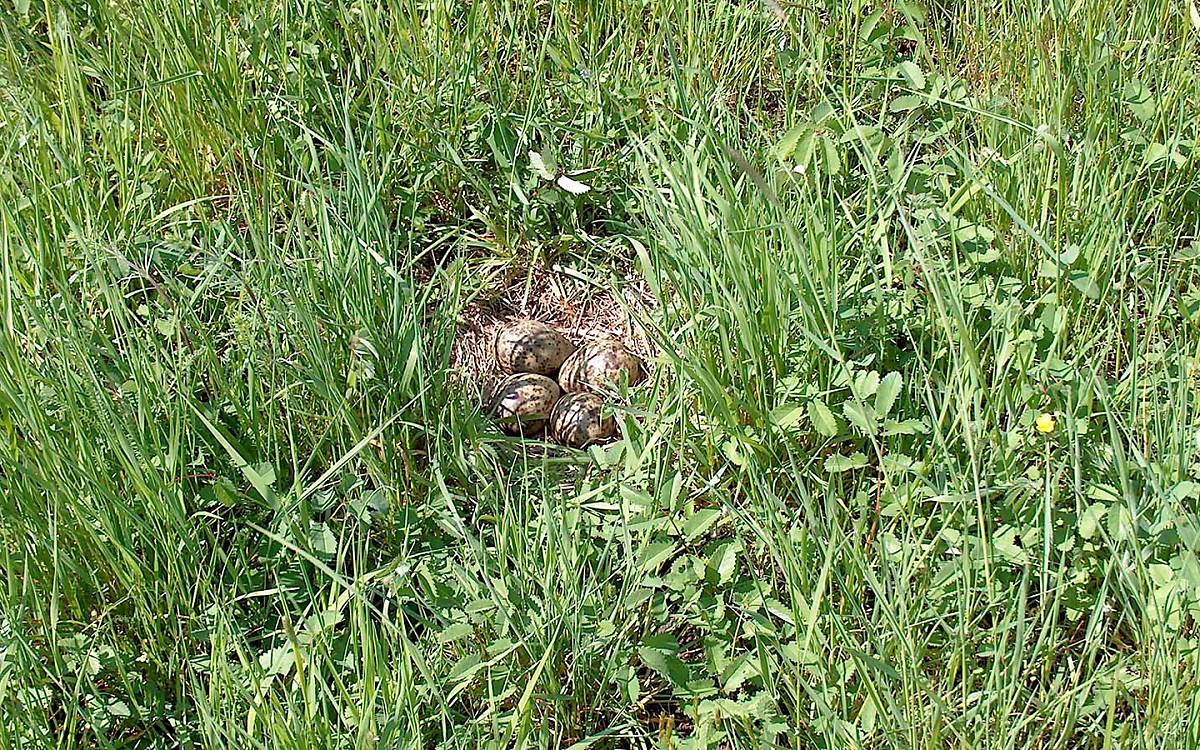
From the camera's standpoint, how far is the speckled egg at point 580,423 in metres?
2.70

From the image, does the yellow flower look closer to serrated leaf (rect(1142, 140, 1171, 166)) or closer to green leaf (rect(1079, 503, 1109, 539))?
green leaf (rect(1079, 503, 1109, 539))

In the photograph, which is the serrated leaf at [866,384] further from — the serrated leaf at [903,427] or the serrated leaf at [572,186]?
the serrated leaf at [572,186]

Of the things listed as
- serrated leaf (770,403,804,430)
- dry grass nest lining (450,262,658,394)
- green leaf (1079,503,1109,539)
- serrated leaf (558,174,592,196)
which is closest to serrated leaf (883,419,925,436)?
serrated leaf (770,403,804,430)

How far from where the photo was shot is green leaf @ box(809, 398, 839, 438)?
236 centimetres

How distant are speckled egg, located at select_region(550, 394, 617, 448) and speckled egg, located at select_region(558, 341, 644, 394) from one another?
81 millimetres

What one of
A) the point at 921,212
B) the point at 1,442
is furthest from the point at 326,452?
the point at 921,212

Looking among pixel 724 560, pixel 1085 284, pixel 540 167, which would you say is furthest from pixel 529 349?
pixel 1085 284

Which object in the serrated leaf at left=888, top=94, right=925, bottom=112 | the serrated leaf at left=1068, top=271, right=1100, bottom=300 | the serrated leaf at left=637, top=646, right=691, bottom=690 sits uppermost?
the serrated leaf at left=888, top=94, right=925, bottom=112

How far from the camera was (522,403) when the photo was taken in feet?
8.89

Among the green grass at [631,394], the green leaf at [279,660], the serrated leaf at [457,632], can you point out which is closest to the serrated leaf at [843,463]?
the green grass at [631,394]

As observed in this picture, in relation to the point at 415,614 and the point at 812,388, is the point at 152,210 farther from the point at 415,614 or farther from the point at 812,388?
the point at 812,388

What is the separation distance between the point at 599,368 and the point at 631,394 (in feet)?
0.65

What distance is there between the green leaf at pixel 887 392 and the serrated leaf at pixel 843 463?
0.30 ft

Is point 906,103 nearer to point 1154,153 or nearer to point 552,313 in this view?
point 1154,153
